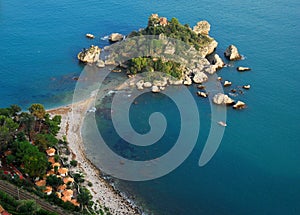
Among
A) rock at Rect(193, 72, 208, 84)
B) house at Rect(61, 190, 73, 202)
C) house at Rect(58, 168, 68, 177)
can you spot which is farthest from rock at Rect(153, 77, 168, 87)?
house at Rect(61, 190, 73, 202)

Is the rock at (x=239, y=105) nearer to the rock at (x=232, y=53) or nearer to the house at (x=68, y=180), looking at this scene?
the rock at (x=232, y=53)

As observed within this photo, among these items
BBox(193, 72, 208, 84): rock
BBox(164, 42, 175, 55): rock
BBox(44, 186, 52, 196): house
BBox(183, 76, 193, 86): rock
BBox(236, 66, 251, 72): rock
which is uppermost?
BBox(164, 42, 175, 55): rock

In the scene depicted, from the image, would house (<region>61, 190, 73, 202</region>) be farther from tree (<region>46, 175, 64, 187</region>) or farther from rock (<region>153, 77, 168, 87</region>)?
rock (<region>153, 77, 168, 87</region>)

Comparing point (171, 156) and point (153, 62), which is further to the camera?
point (153, 62)

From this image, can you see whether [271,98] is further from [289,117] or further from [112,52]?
[112,52]

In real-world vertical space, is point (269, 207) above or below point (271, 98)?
below

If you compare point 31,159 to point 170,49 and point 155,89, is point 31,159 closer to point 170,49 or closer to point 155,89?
point 155,89

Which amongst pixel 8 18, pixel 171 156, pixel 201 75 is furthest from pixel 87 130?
pixel 8 18
